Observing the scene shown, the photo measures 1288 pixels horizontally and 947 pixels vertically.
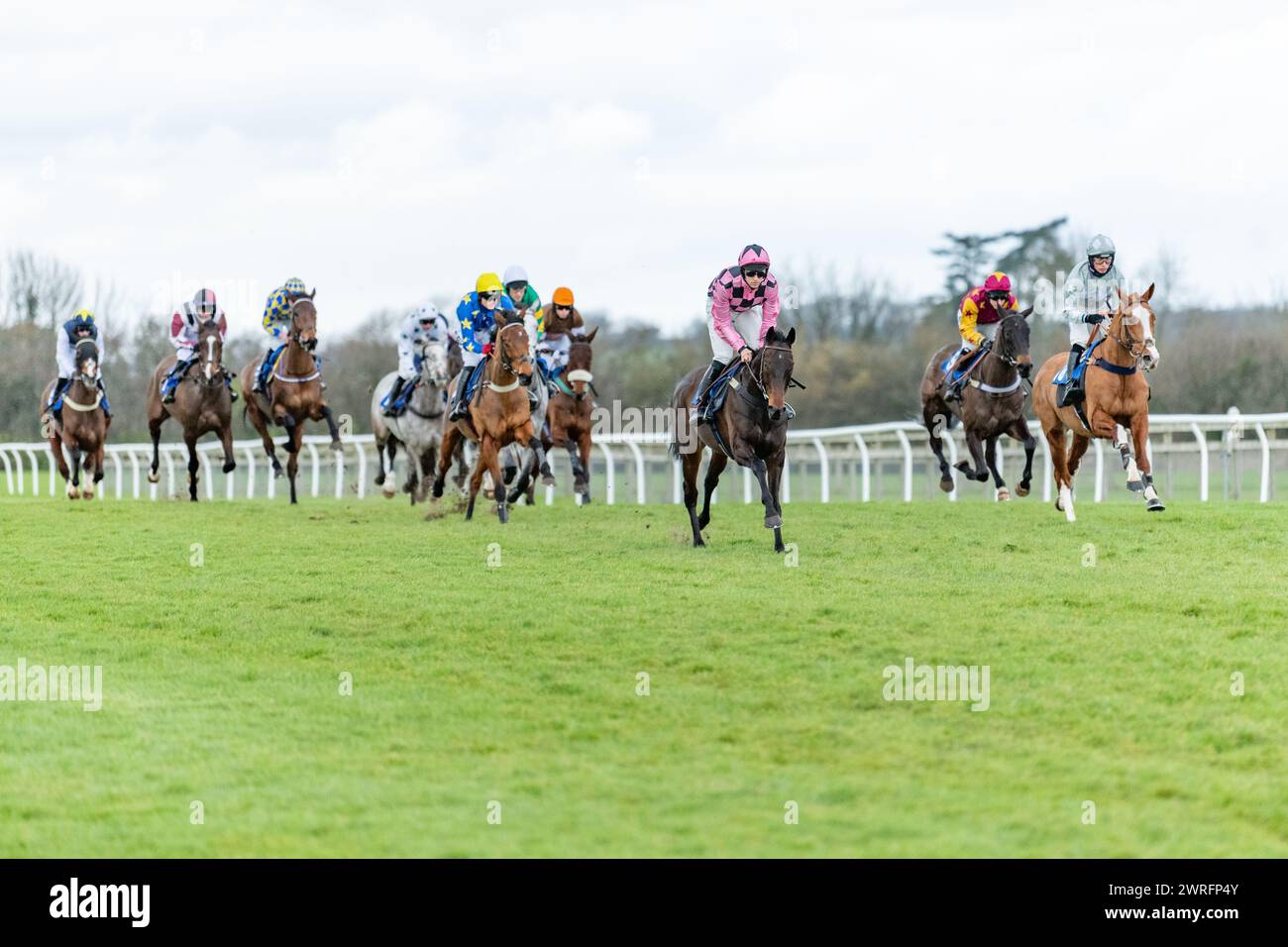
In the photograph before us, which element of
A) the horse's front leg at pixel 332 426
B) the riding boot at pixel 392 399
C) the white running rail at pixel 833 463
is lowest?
the white running rail at pixel 833 463

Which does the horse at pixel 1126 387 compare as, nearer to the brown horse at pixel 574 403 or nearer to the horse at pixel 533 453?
the horse at pixel 533 453

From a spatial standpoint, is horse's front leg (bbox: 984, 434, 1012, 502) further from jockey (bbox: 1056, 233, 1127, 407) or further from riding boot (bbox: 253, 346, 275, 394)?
riding boot (bbox: 253, 346, 275, 394)

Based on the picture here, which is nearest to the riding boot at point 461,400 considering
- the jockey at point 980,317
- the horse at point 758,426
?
the horse at point 758,426

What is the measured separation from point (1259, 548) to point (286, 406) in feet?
35.4

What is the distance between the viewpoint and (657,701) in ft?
25.5

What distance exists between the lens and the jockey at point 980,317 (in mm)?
16531

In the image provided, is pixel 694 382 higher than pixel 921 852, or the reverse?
pixel 694 382

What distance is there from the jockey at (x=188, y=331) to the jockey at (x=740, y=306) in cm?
844

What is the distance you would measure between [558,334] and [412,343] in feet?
5.65

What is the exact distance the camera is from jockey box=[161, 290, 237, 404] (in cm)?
1986

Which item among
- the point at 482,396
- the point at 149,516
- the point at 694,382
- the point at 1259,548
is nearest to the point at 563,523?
the point at 482,396

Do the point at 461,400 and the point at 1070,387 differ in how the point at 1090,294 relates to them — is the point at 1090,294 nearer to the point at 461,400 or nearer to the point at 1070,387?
the point at 1070,387

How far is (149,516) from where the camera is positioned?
58.1ft
